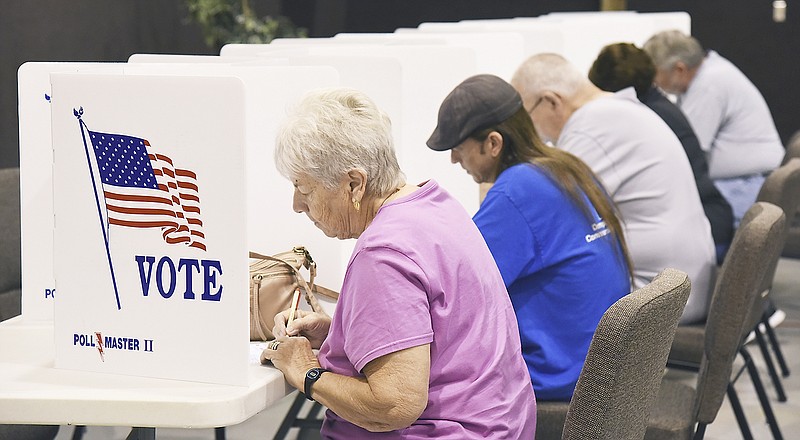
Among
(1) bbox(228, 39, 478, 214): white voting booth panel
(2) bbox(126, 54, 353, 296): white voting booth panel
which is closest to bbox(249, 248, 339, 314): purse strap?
(2) bbox(126, 54, 353, 296): white voting booth panel

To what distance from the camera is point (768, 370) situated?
4180 millimetres

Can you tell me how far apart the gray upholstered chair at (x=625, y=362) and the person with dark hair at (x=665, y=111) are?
2082mm

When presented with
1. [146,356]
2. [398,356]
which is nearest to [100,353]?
[146,356]

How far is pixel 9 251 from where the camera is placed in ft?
8.93

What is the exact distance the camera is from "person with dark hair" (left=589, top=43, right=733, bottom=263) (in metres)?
3.77

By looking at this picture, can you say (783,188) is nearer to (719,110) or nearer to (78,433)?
(719,110)

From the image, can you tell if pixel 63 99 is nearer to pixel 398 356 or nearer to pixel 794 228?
pixel 398 356

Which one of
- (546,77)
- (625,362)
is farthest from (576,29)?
(625,362)

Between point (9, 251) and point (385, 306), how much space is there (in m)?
1.45

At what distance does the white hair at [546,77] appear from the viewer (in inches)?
125

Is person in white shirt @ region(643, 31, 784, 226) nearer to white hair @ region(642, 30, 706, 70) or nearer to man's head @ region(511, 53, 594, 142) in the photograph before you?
white hair @ region(642, 30, 706, 70)

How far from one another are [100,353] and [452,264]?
1.92 ft

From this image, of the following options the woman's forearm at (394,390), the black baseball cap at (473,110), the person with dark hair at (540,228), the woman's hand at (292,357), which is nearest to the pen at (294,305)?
the woman's hand at (292,357)

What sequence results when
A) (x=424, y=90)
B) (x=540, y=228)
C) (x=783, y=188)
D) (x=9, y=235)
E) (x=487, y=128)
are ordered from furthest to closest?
1. (x=783, y=188)
2. (x=424, y=90)
3. (x=9, y=235)
4. (x=487, y=128)
5. (x=540, y=228)
